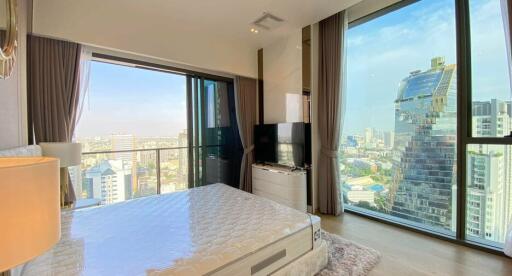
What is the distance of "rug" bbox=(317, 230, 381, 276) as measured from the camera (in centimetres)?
204

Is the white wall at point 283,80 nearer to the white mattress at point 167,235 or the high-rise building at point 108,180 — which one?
the white mattress at point 167,235

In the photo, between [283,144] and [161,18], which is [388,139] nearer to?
[283,144]

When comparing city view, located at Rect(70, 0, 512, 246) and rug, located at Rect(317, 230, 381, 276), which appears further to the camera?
city view, located at Rect(70, 0, 512, 246)

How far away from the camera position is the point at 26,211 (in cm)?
49

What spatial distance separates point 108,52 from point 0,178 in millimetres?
3260

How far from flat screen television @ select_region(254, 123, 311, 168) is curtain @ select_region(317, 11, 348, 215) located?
294mm

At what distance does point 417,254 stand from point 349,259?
78cm

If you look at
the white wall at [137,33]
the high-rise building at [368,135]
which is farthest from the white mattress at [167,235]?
the white wall at [137,33]

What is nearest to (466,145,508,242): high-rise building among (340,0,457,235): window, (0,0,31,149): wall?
(340,0,457,235): window

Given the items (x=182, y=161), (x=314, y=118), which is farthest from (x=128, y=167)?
(x=314, y=118)

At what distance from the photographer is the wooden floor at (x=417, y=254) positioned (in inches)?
82.5

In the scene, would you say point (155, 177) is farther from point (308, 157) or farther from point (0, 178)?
point (0, 178)

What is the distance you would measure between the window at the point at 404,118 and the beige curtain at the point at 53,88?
373 cm

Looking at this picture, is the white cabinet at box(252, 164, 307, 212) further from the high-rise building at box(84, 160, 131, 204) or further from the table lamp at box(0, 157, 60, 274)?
the table lamp at box(0, 157, 60, 274)
